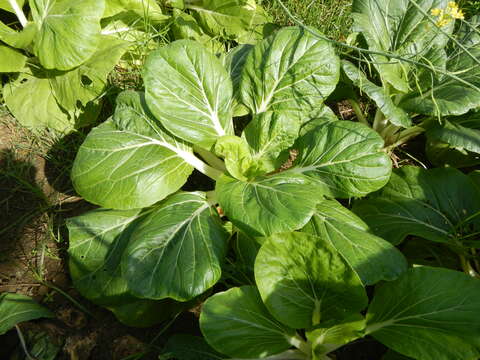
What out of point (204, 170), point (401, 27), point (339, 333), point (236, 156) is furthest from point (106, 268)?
point (401, 27)

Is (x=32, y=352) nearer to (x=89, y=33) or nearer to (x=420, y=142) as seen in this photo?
(x=89, y=33)

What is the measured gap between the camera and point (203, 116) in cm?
188

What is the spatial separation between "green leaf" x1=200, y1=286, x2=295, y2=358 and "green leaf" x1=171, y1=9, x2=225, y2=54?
1.59 metres

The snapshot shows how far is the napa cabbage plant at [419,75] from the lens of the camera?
6.18 ft

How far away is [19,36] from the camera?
87.9 inches

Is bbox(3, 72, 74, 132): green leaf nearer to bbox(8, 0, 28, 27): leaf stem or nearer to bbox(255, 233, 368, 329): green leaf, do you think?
bbox(8, 0, 28, 27): leaf stem

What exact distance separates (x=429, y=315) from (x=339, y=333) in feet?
0.98

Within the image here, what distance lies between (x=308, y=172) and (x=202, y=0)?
65.4 inches

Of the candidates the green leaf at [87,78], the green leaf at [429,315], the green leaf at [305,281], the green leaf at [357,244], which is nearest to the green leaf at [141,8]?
the green leaf at [87,78]

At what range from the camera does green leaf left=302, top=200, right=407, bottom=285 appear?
4.89 ft

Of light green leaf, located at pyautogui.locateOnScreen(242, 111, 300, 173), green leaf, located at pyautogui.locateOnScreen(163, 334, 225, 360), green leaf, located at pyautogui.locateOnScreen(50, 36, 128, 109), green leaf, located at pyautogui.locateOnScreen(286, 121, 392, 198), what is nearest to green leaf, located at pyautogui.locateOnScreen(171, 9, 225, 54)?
green leaf, located at pyautogui.locateOnScreen(50, 36, 128, 109)

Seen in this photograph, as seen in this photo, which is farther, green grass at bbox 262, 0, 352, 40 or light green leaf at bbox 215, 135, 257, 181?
green grass at bbox 262, 0, 352, 40

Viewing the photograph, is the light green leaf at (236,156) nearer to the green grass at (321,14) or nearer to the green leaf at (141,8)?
the green leaf at (141,8)

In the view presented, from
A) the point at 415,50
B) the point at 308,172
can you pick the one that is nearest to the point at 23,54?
the point at 308,172
